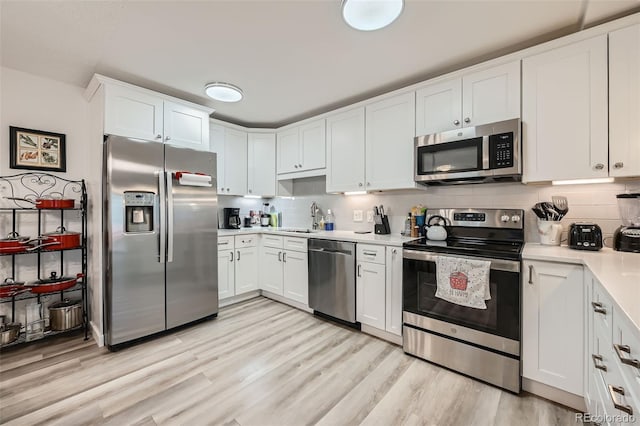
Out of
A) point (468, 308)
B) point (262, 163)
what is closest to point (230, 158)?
point (262, 163)

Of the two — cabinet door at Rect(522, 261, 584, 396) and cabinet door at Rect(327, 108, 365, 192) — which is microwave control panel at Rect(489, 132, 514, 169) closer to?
cabinet door at Rect(522, 261, 584, 396)

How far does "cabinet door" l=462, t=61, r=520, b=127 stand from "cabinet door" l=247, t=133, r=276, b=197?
2505mm

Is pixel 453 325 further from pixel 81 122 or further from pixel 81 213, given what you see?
pixel 81 122

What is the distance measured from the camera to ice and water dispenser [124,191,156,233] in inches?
94.0

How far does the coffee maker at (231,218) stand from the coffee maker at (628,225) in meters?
3.73

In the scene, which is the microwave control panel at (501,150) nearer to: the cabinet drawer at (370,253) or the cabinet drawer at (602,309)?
the cabinet drawer at (602,309)

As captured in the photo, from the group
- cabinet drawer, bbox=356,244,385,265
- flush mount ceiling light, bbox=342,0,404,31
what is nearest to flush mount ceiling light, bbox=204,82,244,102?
flush mount ceiling light, bbox=342,0,404,31

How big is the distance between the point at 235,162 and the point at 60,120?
177 cm

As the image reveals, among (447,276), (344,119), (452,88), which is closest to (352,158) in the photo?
(344,119)

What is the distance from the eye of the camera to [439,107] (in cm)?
241

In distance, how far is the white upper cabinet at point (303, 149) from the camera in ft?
11.0

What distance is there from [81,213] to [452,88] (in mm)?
3739

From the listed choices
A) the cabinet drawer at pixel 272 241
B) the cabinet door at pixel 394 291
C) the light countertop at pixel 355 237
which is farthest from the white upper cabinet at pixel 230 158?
the cabinet door at pixel 394 291

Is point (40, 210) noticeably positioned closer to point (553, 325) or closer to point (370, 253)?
point (370, 253)
